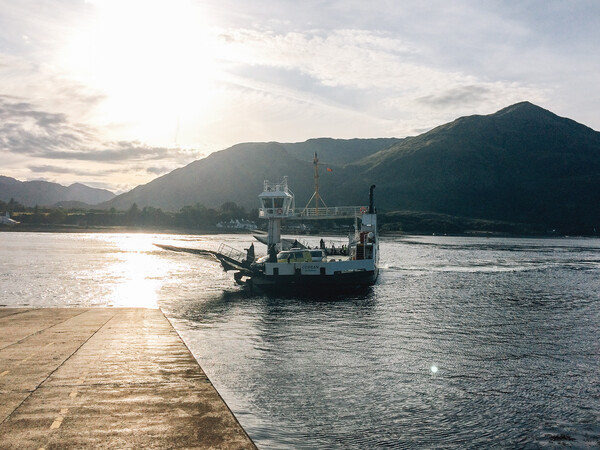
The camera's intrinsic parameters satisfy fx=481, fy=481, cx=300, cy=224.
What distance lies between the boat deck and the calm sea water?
2.73 meters

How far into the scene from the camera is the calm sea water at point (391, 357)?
1719cm

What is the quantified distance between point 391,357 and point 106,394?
15792mm

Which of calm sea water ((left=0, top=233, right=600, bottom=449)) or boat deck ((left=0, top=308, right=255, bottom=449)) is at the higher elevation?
boat deck ((left=0, top=308, right=255, bottom=449))

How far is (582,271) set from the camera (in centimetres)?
8200

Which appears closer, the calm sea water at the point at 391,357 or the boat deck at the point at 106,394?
the boat deck at the point at 106,394

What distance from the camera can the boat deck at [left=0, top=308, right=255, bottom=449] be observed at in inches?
477

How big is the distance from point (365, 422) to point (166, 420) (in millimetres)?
7542

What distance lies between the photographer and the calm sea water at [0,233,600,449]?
17.2 m

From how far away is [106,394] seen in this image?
15188mm

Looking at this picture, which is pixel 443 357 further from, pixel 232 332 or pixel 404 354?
pixel 232 332

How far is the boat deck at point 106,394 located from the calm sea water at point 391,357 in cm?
273

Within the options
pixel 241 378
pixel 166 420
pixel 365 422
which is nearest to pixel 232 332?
pixel 241 378

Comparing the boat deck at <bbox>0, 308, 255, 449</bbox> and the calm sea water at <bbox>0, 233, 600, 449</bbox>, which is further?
the calm sea water at <bbox>0, 233, 600, 449</bbox>

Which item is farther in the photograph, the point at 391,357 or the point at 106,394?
the point at 391,357
